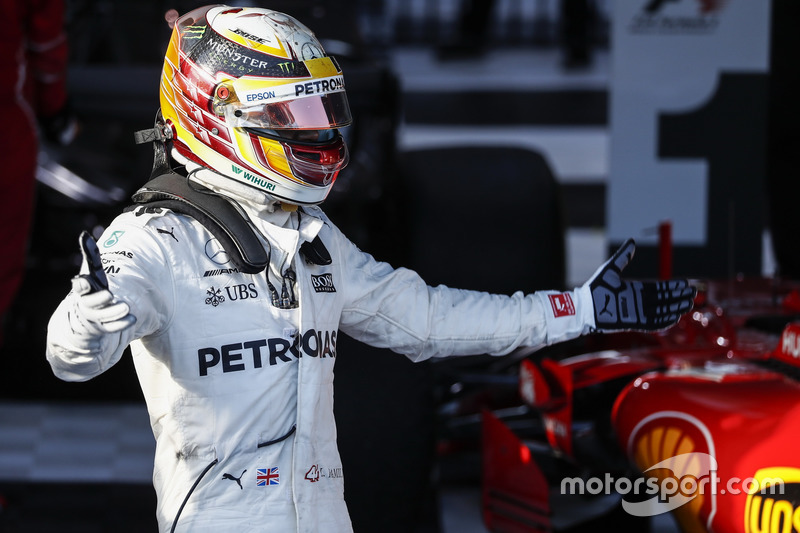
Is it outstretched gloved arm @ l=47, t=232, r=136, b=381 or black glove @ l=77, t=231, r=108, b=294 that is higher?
black glove @ l=77, t=231, r=108, b=294

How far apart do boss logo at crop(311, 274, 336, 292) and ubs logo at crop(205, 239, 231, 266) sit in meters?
0.17

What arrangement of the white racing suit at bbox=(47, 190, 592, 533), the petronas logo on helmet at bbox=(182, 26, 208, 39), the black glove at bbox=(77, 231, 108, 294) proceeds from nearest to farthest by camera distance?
1. the black glove at bbox=(77, 231, 108, 294)
2. the white racing suit at bbox=(47, 190, 592, 533)
3. the petronas logo on helmet at bbox=(182, 26, 208, 39)

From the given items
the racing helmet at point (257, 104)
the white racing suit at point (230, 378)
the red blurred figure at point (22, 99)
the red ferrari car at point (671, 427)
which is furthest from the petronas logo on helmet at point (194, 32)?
the red blurred figure at point (22, 99)

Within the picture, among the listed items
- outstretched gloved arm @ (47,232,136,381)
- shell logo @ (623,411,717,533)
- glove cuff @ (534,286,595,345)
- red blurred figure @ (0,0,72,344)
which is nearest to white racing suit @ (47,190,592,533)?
outstretched gloved arm @ (47,232,136,381)

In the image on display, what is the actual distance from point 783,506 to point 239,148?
1.14m

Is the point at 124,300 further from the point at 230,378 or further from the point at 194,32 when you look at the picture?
the point at 194,32

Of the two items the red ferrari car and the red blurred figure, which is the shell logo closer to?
the red ferrari car

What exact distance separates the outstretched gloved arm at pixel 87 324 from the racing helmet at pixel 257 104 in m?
0.41

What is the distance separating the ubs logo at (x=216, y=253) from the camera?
1.82 metres

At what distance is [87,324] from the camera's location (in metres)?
1.52

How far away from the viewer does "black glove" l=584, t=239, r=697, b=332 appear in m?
2.02

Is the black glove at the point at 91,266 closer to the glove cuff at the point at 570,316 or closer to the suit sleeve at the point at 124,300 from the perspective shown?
the suit sleeve at the point at 124,300

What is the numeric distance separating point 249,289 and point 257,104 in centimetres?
31

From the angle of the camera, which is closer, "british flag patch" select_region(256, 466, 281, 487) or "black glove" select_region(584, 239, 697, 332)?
"british flag patch" select_region(256, 466, 281, 487)
